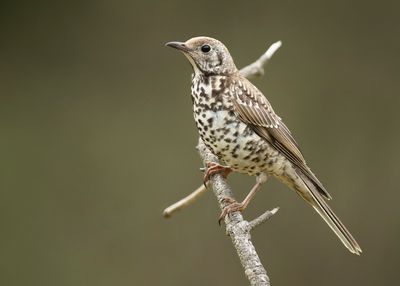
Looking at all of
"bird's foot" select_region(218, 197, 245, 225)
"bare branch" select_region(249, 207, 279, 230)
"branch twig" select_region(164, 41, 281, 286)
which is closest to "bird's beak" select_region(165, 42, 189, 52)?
"branch twig" select_region(164, 41, 281, 286)

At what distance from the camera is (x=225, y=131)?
482 centimetres

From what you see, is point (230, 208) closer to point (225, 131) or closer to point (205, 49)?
point (225, 131)

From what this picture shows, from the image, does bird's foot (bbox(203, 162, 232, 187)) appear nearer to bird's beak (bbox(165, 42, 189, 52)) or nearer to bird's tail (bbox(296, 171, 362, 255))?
bird's tail (bbox(296, 171, 362, 255))

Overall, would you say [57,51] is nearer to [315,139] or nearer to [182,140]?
[182,140]

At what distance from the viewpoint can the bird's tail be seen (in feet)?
16.4

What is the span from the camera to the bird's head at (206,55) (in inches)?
195

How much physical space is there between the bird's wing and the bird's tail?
4 centimetres

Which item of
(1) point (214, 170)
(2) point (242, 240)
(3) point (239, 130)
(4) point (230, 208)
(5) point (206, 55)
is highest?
(5) point (206, 55)

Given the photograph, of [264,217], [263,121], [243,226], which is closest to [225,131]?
[263,121]

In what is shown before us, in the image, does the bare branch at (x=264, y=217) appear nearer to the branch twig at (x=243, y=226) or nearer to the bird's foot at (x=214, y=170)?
the branch twig at (x=243, y=226)

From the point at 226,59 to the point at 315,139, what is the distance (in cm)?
235

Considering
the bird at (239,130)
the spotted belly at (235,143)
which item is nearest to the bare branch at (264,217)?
the bird at (239,130)

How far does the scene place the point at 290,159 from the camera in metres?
5.09

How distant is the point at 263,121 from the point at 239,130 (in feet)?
0.67
